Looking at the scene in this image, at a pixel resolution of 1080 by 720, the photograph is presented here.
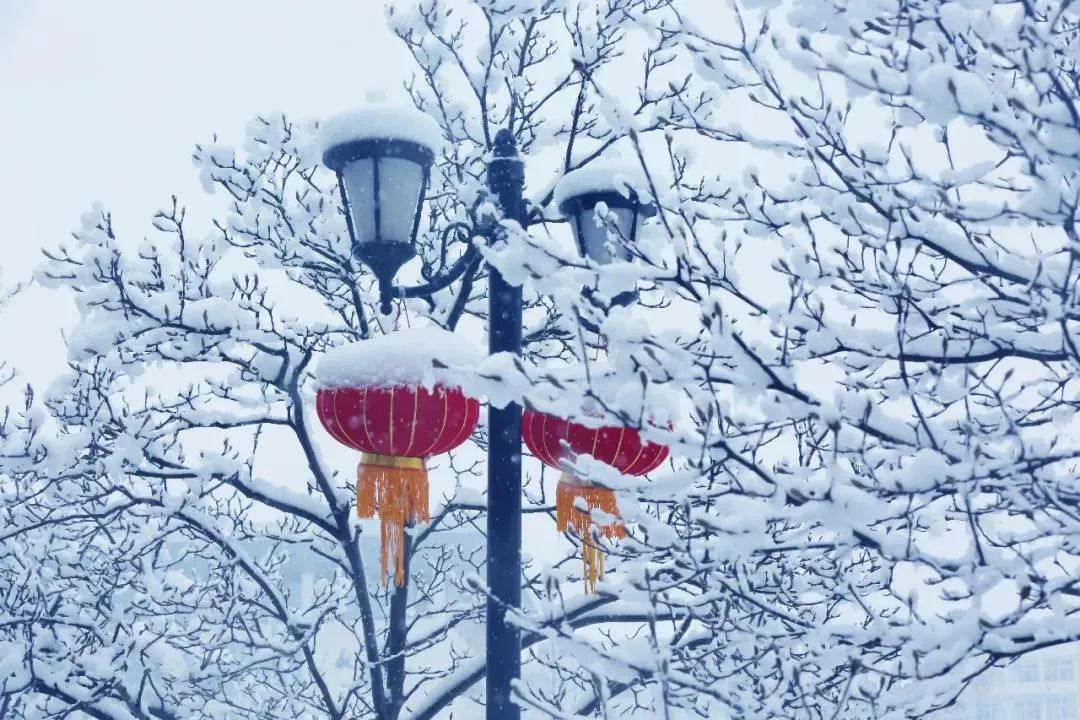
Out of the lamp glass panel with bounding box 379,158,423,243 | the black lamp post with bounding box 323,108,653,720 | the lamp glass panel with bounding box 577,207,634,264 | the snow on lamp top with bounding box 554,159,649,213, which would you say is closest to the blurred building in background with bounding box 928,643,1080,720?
the lamp glass panel with bounding box 577,207,634,264

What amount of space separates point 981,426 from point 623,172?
1.50m

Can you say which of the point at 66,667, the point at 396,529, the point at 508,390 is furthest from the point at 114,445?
the point at 508,390

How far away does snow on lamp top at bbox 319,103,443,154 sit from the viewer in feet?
10.9

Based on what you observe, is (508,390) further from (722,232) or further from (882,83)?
(722,232)

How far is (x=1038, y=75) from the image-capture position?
96.5 inches

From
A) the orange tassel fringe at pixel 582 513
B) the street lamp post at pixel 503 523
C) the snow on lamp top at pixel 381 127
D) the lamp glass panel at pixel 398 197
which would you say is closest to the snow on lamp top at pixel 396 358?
the street lamp post at pixel 503 523

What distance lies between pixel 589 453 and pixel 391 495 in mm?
670

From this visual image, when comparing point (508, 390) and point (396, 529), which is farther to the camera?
point (396, 529)

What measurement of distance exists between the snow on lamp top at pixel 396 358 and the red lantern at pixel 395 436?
29 millimetres

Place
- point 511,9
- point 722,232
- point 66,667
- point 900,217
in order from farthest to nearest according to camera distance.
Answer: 1. point 66,667
2. point 511,9
3. point 722,232
4. point 900,217

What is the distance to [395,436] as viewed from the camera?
3064 mm

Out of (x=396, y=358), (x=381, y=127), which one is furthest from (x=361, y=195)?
(x=396, y=358)

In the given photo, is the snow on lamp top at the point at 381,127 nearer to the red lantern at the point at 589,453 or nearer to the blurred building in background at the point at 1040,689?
the red lantern at the point at 589,453

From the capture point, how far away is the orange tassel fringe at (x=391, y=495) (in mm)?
3129
